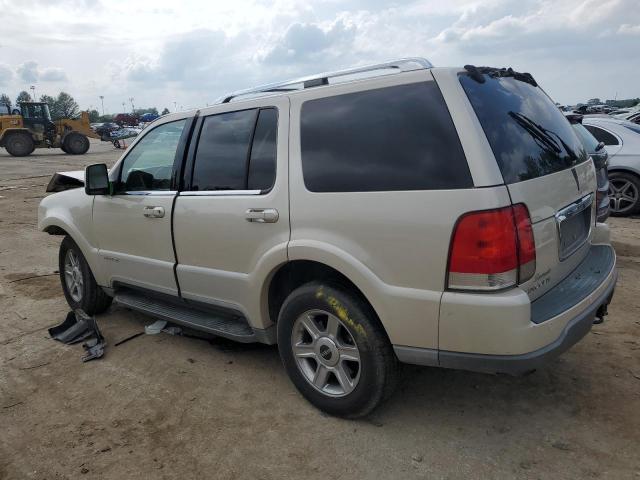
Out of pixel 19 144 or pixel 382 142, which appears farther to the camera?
pixel 19 144

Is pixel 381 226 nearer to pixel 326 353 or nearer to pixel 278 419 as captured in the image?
pixel 326 353

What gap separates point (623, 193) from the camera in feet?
27.8

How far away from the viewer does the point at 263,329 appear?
326 centimetres

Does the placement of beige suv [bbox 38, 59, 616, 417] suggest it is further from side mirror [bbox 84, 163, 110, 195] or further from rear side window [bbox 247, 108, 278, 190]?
side mirror [bbox 84, 163, 110, 195]

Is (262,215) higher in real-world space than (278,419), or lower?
higher

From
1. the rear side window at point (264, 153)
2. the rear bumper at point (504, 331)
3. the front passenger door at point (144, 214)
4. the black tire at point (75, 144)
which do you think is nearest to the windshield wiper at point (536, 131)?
the rear bumper at point (504, 331)

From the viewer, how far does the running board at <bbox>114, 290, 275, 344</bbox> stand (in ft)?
10.9

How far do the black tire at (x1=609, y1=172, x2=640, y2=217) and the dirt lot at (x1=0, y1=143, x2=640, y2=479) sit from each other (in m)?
5.06

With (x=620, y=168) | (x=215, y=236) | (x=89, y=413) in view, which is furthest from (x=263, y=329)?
(x=620, y=168)

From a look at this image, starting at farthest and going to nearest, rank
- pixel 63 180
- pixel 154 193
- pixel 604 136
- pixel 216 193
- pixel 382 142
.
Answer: pixel 604 136, pixel 63 180, pixel 154 193, pixel 216 193, pixel 382 142

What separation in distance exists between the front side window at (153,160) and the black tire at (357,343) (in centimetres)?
147

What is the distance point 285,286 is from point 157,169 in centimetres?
143

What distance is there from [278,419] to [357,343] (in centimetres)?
74

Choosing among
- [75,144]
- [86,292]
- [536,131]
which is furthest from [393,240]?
[75,144]
